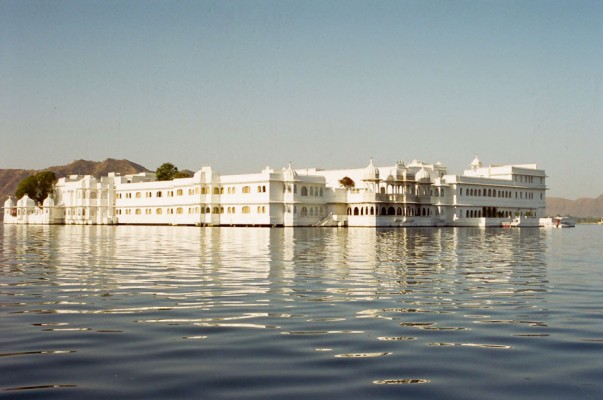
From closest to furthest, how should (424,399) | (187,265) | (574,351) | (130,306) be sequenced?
(424,399) < (574,351) < (130,306) < (187,265)

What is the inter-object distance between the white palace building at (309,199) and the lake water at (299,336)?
69.7 metres

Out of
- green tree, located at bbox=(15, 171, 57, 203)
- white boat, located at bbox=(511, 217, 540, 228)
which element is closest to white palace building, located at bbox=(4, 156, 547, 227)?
white boat, located at bbox=(511, 217, 540, 228)

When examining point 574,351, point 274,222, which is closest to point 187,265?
point 574,351

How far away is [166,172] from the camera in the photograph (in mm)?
127938

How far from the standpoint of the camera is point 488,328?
10.6 meters

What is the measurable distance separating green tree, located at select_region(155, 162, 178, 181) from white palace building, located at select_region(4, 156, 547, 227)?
170cm

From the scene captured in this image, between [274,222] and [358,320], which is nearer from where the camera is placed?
[358,320]

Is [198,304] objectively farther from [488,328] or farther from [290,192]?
[290,192]

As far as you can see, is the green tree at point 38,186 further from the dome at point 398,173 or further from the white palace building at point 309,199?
the dome at point 398,173

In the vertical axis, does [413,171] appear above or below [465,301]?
above

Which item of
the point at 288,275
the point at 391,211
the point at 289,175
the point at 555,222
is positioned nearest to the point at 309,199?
the point at 289,175

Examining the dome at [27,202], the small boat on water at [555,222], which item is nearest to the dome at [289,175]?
the small boat on water at [555,222]

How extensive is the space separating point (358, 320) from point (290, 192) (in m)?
77.3

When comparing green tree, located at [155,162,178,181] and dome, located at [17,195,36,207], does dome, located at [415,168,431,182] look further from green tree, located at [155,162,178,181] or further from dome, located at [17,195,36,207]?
dome, located at [17,195,36,207]
